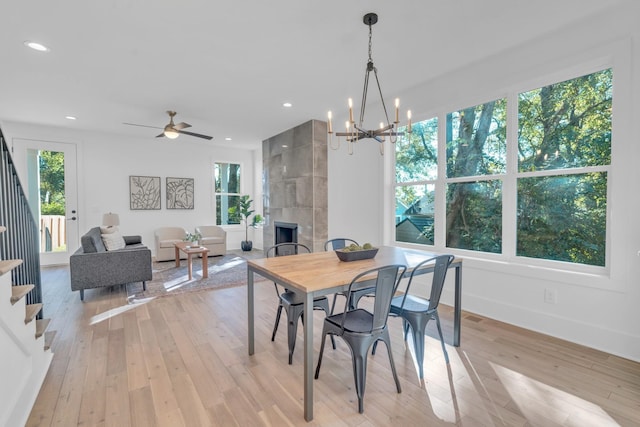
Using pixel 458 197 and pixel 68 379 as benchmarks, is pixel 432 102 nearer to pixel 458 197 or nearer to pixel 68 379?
pixel 458 197

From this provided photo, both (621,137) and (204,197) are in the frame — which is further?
(204,197)

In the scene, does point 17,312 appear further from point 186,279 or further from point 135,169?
point 135,169

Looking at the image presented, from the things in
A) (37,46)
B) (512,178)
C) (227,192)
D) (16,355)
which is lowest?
(16,355)

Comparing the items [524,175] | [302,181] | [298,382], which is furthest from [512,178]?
[302,181]

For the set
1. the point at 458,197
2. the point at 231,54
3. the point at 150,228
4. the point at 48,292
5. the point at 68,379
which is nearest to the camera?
the point at 68,379

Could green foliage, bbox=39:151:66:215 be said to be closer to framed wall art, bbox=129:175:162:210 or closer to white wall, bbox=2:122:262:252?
white wall, bbox=2:122:262:252

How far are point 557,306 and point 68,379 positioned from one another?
396 centimetres

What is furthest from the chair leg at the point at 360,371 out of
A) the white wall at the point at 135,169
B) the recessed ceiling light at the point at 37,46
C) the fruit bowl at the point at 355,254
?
the white wall at the point at 135,169

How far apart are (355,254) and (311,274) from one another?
546 millimetres

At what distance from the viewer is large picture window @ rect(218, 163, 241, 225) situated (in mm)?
7617

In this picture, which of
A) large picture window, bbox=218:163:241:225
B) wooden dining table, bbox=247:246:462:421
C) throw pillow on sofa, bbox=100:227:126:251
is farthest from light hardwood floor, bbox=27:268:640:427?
large picture window, bbox=218:163:241:225

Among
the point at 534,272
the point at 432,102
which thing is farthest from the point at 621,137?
the point at 432,102

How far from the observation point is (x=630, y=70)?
2.30 metres

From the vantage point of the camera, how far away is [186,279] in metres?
4.76
